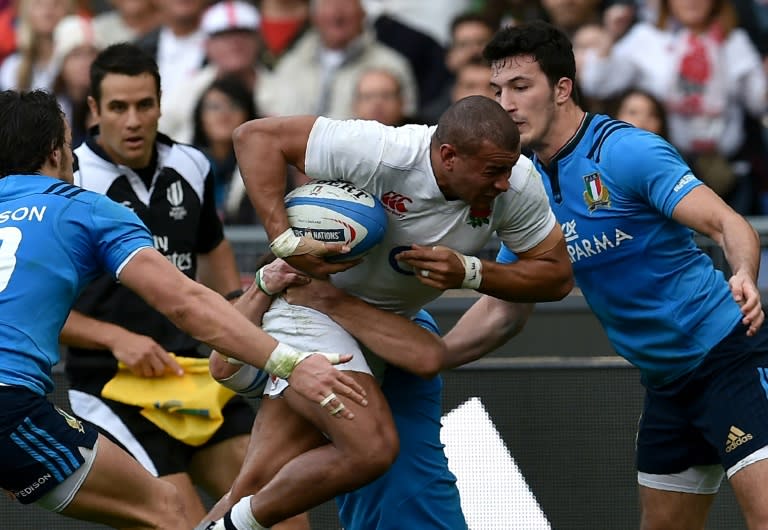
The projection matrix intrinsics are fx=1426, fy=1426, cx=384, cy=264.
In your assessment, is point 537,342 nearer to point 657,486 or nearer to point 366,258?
point 657,486

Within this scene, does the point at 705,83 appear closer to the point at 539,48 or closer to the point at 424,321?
the point at 539,48

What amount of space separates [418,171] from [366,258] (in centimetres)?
42

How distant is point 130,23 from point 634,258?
6.33m

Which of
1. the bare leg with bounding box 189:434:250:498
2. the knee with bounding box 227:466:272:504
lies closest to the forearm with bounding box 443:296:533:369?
the knee with bounding box 227:466:272:504

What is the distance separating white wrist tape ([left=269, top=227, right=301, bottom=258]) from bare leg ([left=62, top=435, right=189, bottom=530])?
0.92m

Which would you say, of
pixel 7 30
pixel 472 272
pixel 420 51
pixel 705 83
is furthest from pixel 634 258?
pixel 7 30

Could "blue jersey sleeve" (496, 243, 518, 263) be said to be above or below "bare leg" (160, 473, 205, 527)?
above

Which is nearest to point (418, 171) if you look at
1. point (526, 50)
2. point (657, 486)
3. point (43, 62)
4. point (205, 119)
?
point (526, 50)

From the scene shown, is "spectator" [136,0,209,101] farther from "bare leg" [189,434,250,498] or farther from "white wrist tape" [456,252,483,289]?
"white wrist tape" [456,252,483,289]

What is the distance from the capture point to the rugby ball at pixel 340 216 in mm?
4945

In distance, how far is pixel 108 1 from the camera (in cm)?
1130

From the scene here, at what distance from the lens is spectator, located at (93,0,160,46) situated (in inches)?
423

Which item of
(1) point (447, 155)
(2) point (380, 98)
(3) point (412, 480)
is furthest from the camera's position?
(2) point (380, 98)

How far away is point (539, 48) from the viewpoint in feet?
18.5
